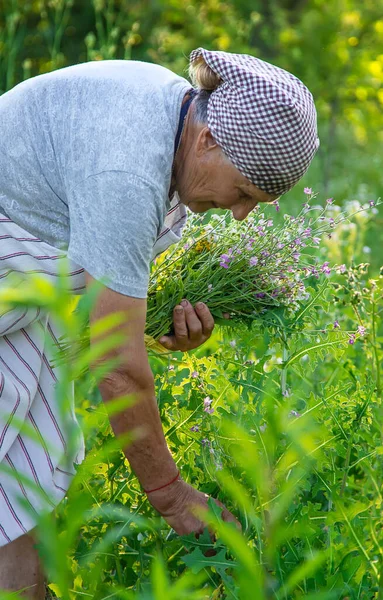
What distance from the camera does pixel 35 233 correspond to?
192 cm

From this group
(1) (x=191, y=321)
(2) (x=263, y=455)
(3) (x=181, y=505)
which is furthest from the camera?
(1) (x=191, y=321)

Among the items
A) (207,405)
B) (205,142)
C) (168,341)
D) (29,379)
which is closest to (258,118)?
(205,142)

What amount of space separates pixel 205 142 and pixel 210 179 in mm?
84

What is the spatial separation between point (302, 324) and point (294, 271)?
0.45ft

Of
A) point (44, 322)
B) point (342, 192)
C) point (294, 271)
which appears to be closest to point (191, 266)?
point (294, 271)

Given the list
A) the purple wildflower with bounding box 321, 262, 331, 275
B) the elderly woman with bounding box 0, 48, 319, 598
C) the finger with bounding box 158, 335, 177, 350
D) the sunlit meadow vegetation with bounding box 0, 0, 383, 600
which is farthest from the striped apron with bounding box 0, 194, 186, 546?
the purple wildflower with bounding box 321, 262, 331, 275

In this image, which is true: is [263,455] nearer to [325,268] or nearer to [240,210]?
[240,210]

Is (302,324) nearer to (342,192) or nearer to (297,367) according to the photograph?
(297,367)

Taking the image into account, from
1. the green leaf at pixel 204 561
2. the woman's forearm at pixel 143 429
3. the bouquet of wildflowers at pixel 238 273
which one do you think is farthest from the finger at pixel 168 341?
the green leaf at pixel 204 561

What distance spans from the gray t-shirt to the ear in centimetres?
6

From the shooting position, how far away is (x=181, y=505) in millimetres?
1871

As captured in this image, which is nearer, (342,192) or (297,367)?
(297,367)

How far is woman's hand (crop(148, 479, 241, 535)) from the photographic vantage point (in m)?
1.85

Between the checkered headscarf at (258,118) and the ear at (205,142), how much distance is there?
0.02 metres
